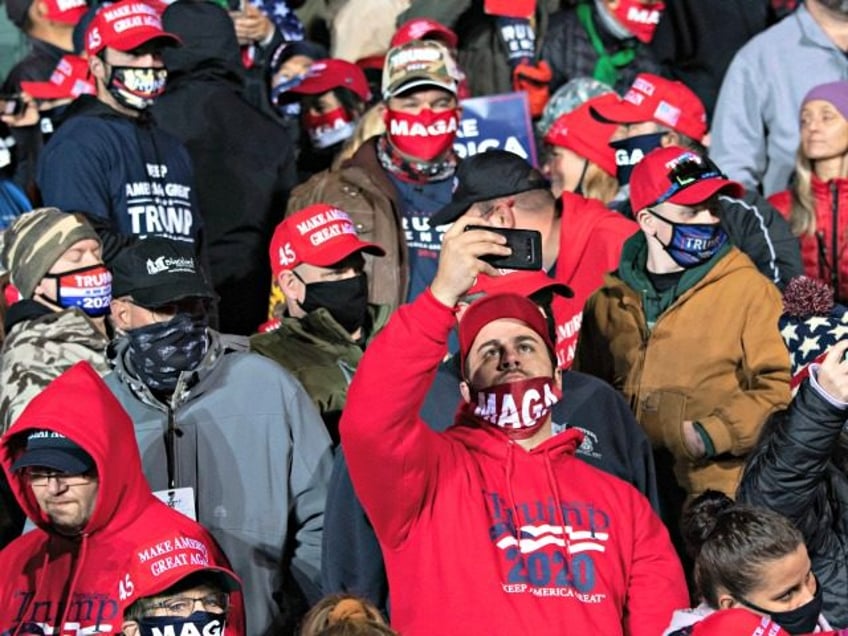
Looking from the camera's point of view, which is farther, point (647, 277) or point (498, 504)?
point (647, 277)

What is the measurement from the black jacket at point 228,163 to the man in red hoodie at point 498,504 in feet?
12.0

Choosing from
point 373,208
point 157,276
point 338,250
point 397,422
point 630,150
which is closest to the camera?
point 397,422

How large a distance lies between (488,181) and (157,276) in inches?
58.9

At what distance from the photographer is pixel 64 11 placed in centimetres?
1192

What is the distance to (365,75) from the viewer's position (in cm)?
1199

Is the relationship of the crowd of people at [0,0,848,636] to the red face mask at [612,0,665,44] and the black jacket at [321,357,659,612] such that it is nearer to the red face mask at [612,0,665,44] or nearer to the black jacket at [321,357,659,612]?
the black jacket at [321,357,659,612]

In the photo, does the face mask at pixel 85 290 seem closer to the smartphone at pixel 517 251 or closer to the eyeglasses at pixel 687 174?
the eyeglasses at pixel 687 174

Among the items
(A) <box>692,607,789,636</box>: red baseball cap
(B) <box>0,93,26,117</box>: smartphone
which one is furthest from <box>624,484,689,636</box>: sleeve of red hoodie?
(B) <box>0,93,26,117</box>: smartphone

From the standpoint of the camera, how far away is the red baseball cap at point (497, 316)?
6418 millimetres

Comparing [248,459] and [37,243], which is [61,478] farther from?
[37,243]

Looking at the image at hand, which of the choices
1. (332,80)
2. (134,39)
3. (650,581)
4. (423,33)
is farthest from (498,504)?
(423,33)

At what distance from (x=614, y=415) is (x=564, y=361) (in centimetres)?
118

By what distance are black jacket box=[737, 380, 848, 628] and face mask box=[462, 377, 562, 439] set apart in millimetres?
820

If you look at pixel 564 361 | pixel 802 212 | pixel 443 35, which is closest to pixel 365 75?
pixel 443 35
